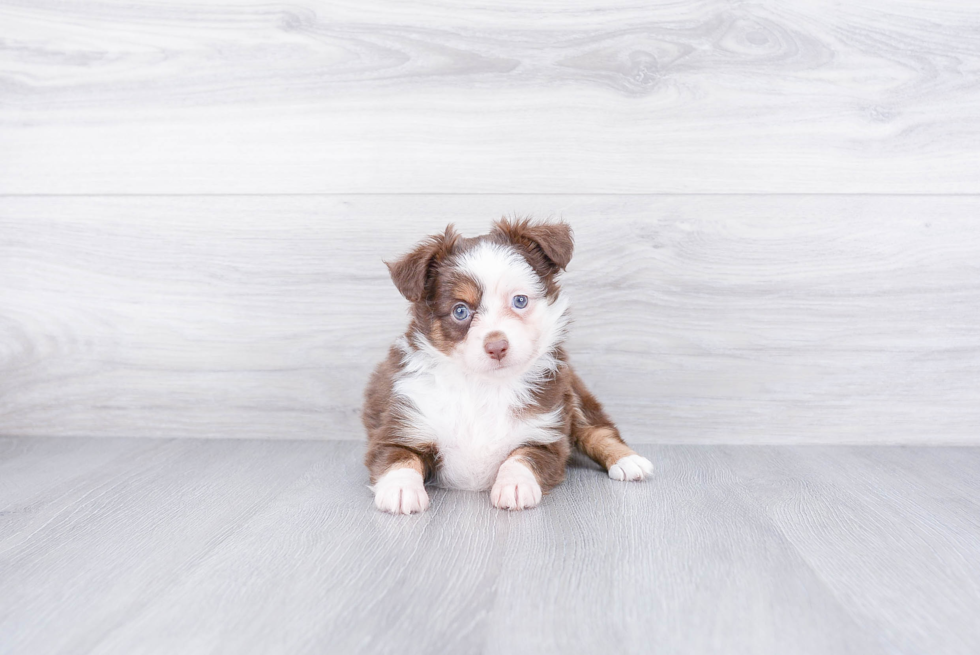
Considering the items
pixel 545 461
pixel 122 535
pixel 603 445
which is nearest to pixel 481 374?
pixel 545 461

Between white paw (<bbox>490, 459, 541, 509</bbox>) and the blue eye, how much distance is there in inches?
15.6

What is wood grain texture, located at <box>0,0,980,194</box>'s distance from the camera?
234cm

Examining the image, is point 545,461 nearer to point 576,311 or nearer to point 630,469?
point 630,469

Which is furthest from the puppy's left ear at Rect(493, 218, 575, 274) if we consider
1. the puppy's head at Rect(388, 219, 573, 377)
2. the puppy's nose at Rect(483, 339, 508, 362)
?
the puppy's nose at Rect(483, 339, 508, 362)

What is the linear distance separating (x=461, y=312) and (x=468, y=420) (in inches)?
11.2

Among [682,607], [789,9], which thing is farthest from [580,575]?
[789,9]

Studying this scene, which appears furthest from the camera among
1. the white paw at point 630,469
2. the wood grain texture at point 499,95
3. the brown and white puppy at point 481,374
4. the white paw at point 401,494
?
the wood grain texture at point 499,95

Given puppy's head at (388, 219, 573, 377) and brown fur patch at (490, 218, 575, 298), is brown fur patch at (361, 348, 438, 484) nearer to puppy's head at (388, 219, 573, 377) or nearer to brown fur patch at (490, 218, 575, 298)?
puppy's head at (388, 219, 573, 377)

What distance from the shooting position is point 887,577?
4.31 feet

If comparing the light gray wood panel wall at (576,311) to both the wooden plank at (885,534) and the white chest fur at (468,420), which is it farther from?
the white chest fur at (468,420)

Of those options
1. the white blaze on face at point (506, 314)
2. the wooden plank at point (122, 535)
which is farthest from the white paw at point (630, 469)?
the wooden plank at point (122, 535)

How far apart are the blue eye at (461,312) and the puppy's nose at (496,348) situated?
13 cm

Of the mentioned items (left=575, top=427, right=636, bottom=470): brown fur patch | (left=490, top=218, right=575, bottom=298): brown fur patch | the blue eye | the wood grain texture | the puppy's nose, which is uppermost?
the wood grain texture

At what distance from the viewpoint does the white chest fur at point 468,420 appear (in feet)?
6.16
